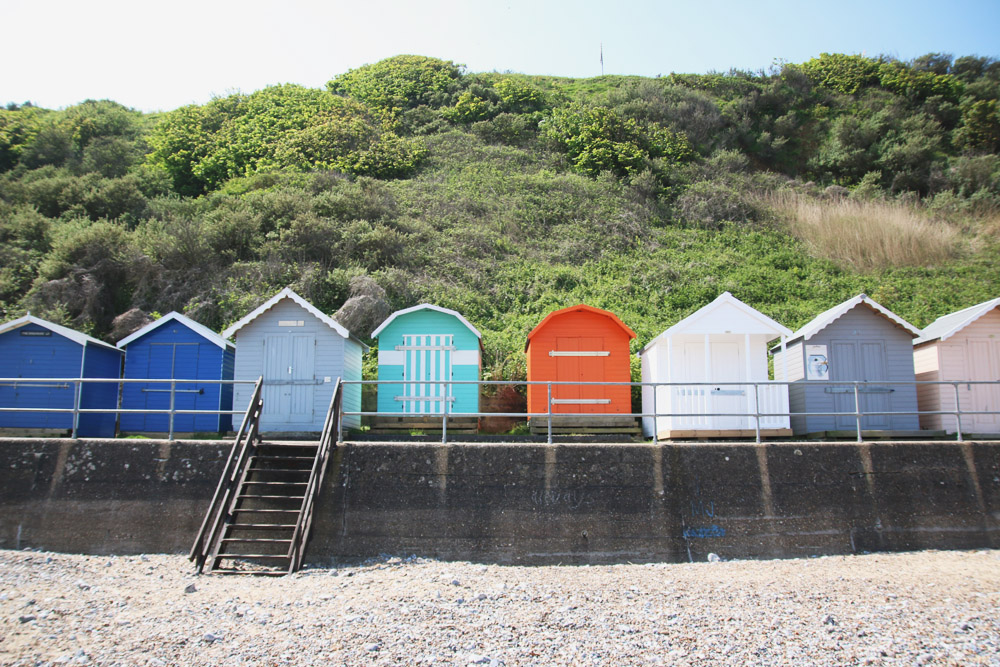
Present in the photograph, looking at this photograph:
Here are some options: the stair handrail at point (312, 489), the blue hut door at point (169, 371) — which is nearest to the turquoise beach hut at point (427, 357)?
the stair handrail at point (312, 489)

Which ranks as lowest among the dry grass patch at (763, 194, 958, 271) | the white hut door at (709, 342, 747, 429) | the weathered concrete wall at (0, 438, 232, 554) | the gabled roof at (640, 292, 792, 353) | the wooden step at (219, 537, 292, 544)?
the wooden step at (219, 537, 292, 544)

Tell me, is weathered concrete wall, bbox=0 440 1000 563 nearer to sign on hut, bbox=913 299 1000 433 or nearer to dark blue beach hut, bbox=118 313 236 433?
dark blue beach hut, bbox=118 313 236 433

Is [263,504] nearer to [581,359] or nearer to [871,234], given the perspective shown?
[581,359]

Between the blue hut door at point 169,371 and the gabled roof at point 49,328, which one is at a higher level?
the gabled roof at point 49,328

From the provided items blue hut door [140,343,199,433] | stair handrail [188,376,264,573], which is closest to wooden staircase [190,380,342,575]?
stair handrail [188,376,264,573]

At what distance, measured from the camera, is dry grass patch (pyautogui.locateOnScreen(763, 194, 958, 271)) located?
1126 inches

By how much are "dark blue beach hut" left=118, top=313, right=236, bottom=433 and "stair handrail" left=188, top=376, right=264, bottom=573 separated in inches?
141

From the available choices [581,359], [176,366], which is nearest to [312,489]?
[176,366]

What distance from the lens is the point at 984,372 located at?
589 inches

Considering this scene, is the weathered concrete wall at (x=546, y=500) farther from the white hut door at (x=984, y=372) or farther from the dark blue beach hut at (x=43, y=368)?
the white hut door at (x=984, y=372)

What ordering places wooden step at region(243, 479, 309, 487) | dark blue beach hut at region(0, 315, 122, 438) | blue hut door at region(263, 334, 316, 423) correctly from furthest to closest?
dark blue beach hut at region(0, 315, 122, 438) < blue hut door at region(263, 334, 316, 423) < wooden step at region(243, 479, 309, 487)

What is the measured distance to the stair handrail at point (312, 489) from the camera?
402 inches

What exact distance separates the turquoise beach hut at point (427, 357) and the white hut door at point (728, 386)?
16.4 feet

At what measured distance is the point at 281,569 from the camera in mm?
10359
